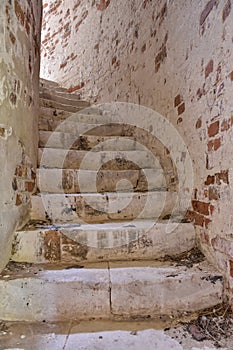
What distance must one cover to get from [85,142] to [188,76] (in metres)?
1.06

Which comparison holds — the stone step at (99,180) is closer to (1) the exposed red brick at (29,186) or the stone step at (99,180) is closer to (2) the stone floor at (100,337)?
(1) the exposed red brick at (29,186)

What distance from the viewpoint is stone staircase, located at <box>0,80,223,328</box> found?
1.21m

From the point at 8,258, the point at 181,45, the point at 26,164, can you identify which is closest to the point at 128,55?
the point at 181,45

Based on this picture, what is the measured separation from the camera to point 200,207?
1.55m

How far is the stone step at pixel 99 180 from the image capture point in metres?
1.89

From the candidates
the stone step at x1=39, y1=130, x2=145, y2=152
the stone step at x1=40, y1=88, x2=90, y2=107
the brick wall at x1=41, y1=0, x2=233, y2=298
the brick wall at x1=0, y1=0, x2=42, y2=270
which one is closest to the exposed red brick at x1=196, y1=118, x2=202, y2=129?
the brick wall at x1=41, y1=0, x2=233, y2=298

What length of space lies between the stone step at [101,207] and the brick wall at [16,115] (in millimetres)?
115

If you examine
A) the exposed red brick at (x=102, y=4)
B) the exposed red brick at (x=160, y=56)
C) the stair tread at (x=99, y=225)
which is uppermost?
the exposed red brick at (x=102, y=4)

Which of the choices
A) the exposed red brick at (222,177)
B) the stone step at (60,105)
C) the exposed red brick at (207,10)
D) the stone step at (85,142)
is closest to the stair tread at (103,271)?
the exposed red brick at (222,177)

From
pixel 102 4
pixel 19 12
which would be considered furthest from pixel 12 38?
pixel 102 4

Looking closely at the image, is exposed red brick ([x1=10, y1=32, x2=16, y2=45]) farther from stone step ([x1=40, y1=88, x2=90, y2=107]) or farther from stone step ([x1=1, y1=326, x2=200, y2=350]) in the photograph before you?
stone step ([x1=40, y1=88, x2=90, y2=107])

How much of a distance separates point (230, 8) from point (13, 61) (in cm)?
108

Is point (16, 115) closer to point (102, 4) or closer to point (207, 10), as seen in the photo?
point (207, 10)

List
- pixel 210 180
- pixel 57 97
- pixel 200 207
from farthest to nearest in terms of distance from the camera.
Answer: pixel 57 97 < pixel 200 207 < pixel 210 180
